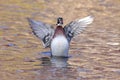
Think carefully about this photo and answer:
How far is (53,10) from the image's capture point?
2198 cm

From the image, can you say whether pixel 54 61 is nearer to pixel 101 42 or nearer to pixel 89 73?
pixel 89 73

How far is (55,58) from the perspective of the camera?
14461 mm

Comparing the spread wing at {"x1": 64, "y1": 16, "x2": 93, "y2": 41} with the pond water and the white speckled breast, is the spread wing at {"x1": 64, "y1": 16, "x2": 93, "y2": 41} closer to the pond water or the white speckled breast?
the white speckled breast

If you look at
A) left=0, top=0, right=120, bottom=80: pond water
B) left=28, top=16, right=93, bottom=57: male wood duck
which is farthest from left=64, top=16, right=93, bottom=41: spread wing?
left=0, top=0, right=120, bottom=80: pond water

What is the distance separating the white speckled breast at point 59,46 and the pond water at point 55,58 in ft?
0.55

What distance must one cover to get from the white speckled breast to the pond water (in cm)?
17

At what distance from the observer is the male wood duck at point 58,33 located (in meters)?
14.1

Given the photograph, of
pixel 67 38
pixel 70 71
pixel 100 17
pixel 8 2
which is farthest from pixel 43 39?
pixel 8 2

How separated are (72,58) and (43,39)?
0.81 meters

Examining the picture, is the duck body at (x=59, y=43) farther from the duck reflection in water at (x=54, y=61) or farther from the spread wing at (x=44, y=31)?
the spread wing at (x=44, y=31)

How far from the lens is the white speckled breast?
14.2 meters

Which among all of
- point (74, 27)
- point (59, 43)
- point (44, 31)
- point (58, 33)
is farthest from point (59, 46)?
point (74, 27)

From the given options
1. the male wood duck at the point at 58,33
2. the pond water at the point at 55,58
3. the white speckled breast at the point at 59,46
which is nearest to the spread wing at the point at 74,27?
the male wood duck at the point at 58,33

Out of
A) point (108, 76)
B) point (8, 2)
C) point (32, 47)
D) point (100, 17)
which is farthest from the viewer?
point (8, 2)
